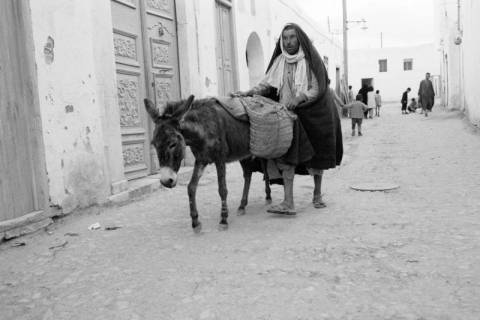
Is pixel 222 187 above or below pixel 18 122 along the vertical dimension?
below

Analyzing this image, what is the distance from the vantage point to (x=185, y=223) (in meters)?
4.40

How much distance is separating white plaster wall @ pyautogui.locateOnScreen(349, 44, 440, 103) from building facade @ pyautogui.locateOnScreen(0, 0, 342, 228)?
39343 mm

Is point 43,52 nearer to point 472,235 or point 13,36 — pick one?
point 13,36

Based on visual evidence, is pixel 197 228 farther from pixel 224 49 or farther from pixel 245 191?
pixel 224 49

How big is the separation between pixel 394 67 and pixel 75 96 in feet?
Result: 142

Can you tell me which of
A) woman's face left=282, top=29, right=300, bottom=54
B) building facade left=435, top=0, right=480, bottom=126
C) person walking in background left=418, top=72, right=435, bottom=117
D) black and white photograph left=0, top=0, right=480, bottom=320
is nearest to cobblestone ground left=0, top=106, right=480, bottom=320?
black and white photograph left=0, top=0, right=480, bottom=320

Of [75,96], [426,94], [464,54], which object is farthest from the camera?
[426,94]

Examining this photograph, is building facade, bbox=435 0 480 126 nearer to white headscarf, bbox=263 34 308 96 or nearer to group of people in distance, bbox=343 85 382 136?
group of people in distance, bbox=343 85 382 136

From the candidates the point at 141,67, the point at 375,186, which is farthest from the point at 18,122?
the point at 375,186

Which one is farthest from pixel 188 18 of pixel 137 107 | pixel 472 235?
pixel 472 235

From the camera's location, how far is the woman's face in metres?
4.39

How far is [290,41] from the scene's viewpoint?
4.41m

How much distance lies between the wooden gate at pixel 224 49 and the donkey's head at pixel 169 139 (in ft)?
19.5

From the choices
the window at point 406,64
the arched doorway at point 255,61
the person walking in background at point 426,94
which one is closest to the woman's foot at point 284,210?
the arched doorway at point 255,61
